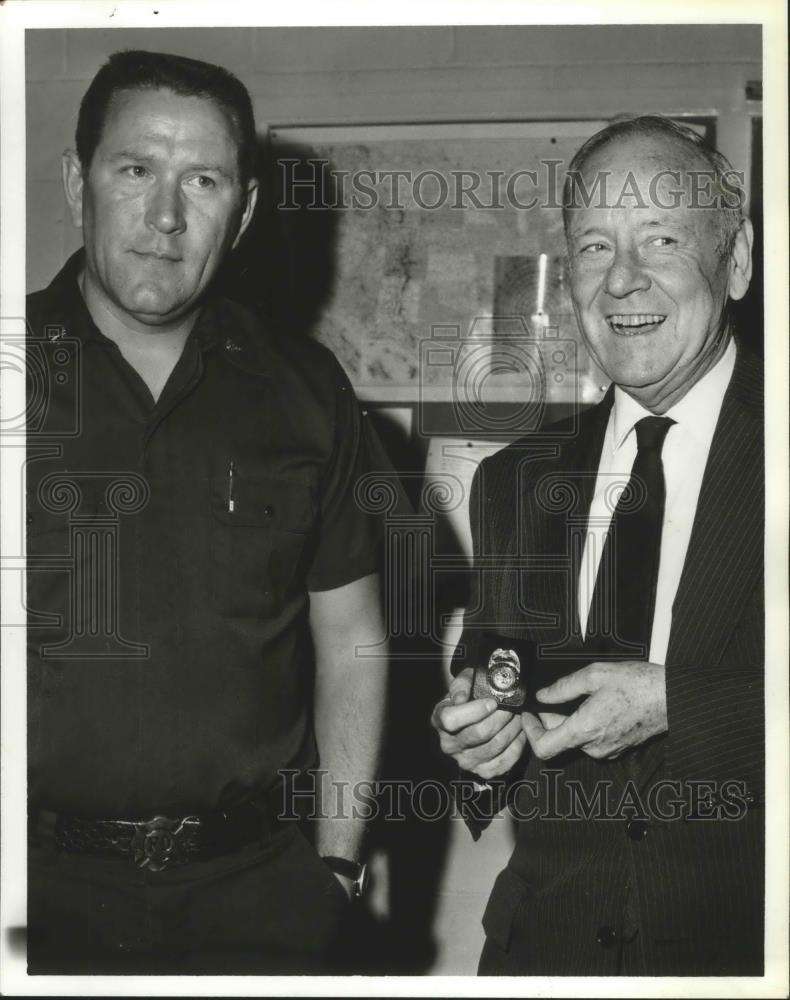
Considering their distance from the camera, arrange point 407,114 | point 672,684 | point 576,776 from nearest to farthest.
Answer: point 672,684 → point 576,776 → point 407,114

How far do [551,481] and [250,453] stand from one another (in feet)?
1.63

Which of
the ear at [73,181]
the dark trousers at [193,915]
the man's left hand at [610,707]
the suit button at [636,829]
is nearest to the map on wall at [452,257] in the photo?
the ear at [73,181]

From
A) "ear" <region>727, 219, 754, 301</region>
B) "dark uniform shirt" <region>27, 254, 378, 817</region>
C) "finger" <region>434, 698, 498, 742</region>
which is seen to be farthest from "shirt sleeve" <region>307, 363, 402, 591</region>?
"ear" <region>727, 219, 754, 301</region>

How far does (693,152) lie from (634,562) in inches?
25.8

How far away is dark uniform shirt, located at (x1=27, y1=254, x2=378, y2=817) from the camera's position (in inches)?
61.4

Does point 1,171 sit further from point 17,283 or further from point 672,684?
point 672,684

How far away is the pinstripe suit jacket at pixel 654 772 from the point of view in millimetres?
1509

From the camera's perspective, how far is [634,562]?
5.14 ft

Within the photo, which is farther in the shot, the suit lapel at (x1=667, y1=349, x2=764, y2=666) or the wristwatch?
the wristwatch

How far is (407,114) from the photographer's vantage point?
170 centimetres

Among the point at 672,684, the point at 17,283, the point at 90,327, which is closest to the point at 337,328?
the point at 90,327

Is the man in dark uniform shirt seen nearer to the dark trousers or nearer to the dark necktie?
the dark trousers

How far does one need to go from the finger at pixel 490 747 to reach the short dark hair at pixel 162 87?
0.97m

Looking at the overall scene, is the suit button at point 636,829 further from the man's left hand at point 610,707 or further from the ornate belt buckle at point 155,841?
the ornate belt buckle at point 155,841
